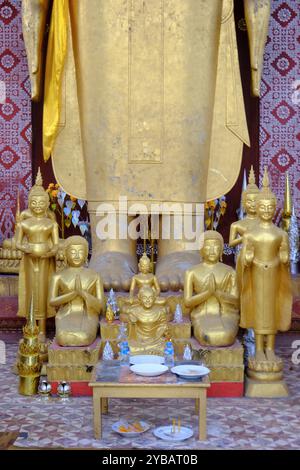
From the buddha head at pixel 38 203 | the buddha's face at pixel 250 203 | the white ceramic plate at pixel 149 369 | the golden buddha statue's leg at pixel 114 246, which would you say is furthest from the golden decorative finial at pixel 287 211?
the white ceramic plate at pixel 149 369

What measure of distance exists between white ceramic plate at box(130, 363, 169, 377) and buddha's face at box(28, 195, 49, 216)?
1145 millimetres

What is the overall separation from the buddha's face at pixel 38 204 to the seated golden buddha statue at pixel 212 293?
82cm

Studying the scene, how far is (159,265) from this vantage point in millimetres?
4293

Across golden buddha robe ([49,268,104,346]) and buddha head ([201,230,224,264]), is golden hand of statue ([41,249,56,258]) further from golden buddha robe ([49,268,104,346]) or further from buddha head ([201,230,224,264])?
buddha head ([201,230,224,264])

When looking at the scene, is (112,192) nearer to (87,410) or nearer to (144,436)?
(87,410)

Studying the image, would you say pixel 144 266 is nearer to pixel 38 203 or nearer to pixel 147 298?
pixel 147 298

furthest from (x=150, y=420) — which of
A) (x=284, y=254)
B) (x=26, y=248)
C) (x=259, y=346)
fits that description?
(x=26, y=248)

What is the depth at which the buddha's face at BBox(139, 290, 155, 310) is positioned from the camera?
3459mm

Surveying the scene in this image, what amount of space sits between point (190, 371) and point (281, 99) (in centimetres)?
287

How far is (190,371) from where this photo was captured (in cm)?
299

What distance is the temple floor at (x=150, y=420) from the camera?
281 cm

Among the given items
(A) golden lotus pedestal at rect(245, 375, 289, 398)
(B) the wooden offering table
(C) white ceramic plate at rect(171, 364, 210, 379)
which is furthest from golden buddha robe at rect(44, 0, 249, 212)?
(B) the wooden offering table

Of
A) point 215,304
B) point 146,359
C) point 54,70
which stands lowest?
point 146,359
